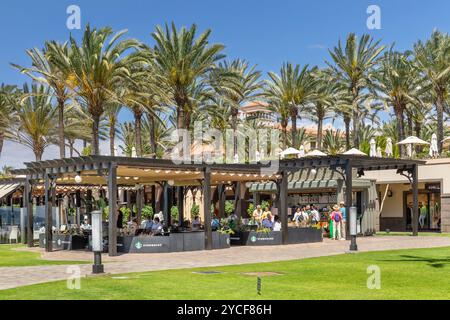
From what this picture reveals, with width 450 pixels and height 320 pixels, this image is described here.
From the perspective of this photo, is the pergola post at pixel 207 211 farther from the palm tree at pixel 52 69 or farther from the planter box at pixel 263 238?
the palm tree at pixel 52 69

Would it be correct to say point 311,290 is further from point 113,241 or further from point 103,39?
point 103,39

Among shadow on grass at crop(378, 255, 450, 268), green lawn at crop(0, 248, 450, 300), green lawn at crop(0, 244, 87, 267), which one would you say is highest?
green lawn at crop(0, 248, 450, 300)

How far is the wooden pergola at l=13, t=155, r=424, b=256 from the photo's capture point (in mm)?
25109

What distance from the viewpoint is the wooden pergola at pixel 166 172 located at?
2511cm

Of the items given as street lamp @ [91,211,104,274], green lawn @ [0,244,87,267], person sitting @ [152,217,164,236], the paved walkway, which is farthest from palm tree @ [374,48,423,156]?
street lamp @ [91,211,104,274]

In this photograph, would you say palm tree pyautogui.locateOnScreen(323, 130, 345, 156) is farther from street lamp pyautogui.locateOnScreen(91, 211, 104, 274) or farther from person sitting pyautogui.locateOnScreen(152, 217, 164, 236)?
street lamp pyautogui.locateOnScreen(91, 211, 104, 274)

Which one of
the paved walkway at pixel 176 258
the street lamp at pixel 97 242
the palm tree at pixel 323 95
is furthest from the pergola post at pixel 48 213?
the palm tree at pixel 323 95

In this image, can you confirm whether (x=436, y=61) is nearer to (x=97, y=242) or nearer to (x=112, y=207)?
(x=112, y=207)

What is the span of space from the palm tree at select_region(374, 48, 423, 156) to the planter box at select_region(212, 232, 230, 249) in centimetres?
2322

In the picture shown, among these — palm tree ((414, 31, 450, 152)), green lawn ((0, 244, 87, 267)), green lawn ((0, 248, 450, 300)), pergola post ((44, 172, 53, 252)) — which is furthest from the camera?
palm tree ((414, 31, 450, 152))

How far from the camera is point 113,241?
24.5m
